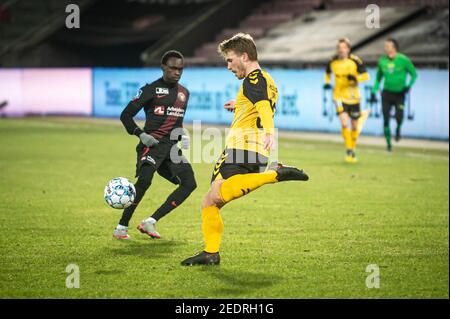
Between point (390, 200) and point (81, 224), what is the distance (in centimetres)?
460

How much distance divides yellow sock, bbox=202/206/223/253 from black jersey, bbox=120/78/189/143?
1.78 metres

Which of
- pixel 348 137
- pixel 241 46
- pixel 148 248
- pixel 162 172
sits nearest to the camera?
pixel 241 46

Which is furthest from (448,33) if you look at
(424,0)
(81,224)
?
(81,224)

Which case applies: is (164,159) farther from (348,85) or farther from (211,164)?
(348,85)

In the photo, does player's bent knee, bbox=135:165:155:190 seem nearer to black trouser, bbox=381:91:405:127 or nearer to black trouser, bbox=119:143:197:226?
black trouser, bbox=119:143:197:226

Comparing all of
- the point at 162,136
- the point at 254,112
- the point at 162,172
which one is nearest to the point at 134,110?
the point at 162,136

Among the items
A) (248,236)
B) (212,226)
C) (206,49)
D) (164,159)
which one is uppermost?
(206,49)

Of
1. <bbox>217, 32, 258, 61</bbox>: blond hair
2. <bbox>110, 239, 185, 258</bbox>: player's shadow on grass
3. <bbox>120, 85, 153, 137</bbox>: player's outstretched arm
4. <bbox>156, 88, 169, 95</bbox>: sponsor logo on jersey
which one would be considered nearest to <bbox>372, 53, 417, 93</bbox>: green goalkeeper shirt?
<bbox>156, 88, 169, 95</bbox>: sponsor logo on jersey

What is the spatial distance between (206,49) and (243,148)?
2569 centimetres

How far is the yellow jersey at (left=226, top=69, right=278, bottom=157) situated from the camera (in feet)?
25.3

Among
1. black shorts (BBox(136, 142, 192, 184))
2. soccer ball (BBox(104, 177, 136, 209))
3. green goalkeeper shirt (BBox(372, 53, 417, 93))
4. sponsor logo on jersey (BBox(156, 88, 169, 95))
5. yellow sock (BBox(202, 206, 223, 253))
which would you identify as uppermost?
green goalkeeper shirt (BBox(372, 53, 417, 93))

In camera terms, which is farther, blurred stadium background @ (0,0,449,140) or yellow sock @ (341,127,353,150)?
blurred stadium background @ (0,0,449,140)

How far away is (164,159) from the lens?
32.2 ft

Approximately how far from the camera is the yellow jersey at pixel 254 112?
7.70 meters
